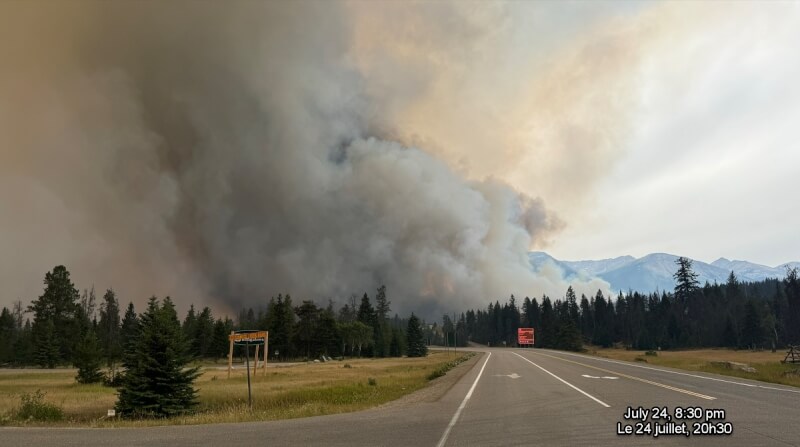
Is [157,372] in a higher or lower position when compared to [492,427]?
higher

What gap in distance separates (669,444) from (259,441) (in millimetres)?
8896

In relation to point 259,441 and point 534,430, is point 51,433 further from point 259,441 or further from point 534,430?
point 534,430

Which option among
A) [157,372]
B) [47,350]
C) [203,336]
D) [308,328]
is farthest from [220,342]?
[157,372]

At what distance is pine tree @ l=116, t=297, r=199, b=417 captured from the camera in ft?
76.7

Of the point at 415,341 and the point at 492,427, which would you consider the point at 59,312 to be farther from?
the point at 492,427

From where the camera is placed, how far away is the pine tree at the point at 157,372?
23.4m

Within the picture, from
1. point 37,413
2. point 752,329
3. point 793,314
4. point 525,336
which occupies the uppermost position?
point 793,314

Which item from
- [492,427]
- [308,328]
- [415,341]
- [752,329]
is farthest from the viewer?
[415,341]

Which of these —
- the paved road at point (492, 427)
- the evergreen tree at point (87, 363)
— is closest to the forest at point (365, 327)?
the evergreen tree at point (87, 363)

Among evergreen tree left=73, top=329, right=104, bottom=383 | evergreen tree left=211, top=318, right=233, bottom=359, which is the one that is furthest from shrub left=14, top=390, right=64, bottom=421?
evergreen tree left=211, top=318, right=233, bottom=359

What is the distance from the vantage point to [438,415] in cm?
1497

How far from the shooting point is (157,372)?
79.4 ft

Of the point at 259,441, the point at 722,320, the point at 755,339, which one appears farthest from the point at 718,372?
the point at 722,320

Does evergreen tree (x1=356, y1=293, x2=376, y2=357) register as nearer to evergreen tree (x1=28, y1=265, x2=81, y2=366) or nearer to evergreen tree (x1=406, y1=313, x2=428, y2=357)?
evergreen tree (x1=406, y1=313, x2=428, y2=357)
